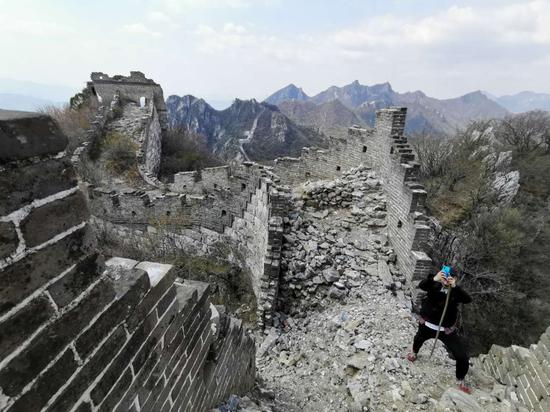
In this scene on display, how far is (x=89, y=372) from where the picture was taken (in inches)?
55.5

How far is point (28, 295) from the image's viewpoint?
109 centimetres

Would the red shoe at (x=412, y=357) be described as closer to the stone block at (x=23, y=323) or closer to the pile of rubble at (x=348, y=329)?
the pile of rubble at (x=348, y=329)

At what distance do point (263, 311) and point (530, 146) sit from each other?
780 inches

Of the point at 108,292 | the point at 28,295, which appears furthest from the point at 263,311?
the point at 28,295

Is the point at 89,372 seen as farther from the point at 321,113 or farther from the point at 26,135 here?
the point at 321,113

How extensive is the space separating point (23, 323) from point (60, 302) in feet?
0.54

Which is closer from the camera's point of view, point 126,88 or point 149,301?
point 149,301

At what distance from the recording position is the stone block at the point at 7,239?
989 mm

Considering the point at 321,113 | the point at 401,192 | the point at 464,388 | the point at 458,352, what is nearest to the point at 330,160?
the point at 401,192

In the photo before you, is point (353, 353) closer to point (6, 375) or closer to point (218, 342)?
point (218, 342)

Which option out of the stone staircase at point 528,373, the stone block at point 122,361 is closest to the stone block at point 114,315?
the stone block at point 122,361

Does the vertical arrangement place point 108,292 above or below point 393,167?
above

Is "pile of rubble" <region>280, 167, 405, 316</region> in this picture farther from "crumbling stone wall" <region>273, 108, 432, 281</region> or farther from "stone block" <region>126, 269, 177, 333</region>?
"stone block" <region>126, 269, 177, 333</region>

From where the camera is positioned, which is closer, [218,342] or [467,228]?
[218,342]
